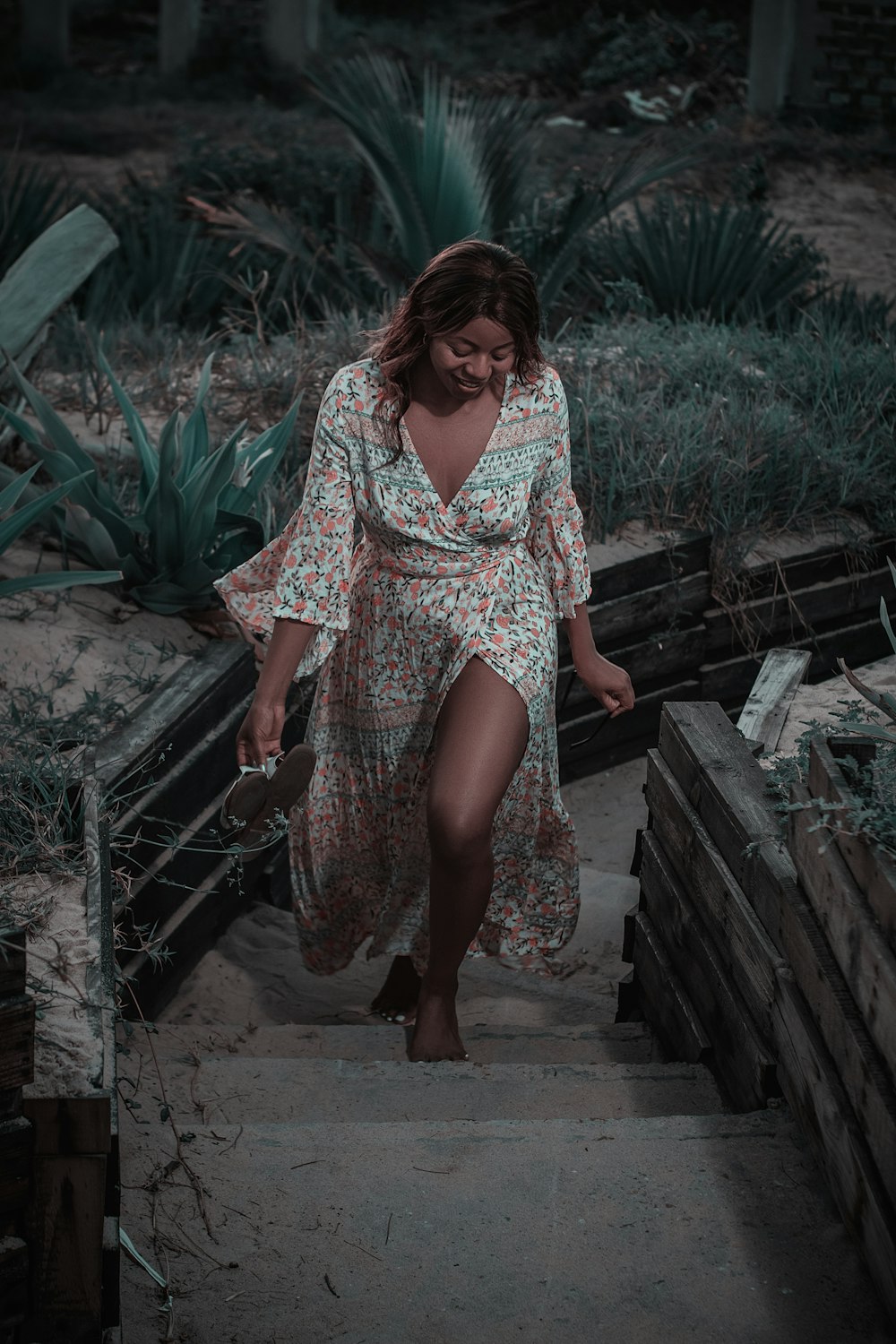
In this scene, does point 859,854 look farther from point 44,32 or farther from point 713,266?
point 44,32

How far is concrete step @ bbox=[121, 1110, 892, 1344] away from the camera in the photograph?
1.86 meters

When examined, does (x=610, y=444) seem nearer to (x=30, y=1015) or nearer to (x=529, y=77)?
(x=30, y=1015)

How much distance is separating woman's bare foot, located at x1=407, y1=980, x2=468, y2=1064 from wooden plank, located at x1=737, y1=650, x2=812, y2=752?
92cm

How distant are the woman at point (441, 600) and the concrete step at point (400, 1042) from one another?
0.26m

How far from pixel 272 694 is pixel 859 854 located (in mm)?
1238

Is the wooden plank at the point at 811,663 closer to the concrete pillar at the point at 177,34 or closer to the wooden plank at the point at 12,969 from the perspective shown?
the wooden plank at the point at 12,969

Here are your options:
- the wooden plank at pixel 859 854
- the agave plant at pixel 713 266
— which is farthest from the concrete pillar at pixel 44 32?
the wooden plank at pixel 859 854

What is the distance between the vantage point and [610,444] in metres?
4.89

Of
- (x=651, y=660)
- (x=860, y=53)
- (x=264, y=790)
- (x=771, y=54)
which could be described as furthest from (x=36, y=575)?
(x=771, y=54)

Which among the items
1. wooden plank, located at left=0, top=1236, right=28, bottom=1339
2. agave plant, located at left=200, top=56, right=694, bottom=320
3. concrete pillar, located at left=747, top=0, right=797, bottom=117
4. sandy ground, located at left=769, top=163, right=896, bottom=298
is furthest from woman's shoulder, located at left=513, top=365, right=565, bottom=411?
concrete pillar, located at left=747, top=0, right=797, bottom=117

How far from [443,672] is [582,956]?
52.0 inches

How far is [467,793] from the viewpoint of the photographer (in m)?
2.64

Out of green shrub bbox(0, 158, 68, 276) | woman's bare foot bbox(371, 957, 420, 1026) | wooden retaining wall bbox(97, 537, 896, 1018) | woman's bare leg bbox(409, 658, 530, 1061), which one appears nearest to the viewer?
woman's bare leg bbox(409, 658, 530, 1061)

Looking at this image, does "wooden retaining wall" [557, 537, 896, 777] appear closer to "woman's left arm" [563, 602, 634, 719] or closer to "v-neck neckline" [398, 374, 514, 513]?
"woman's left arm" [563, 602, 634, 719]
